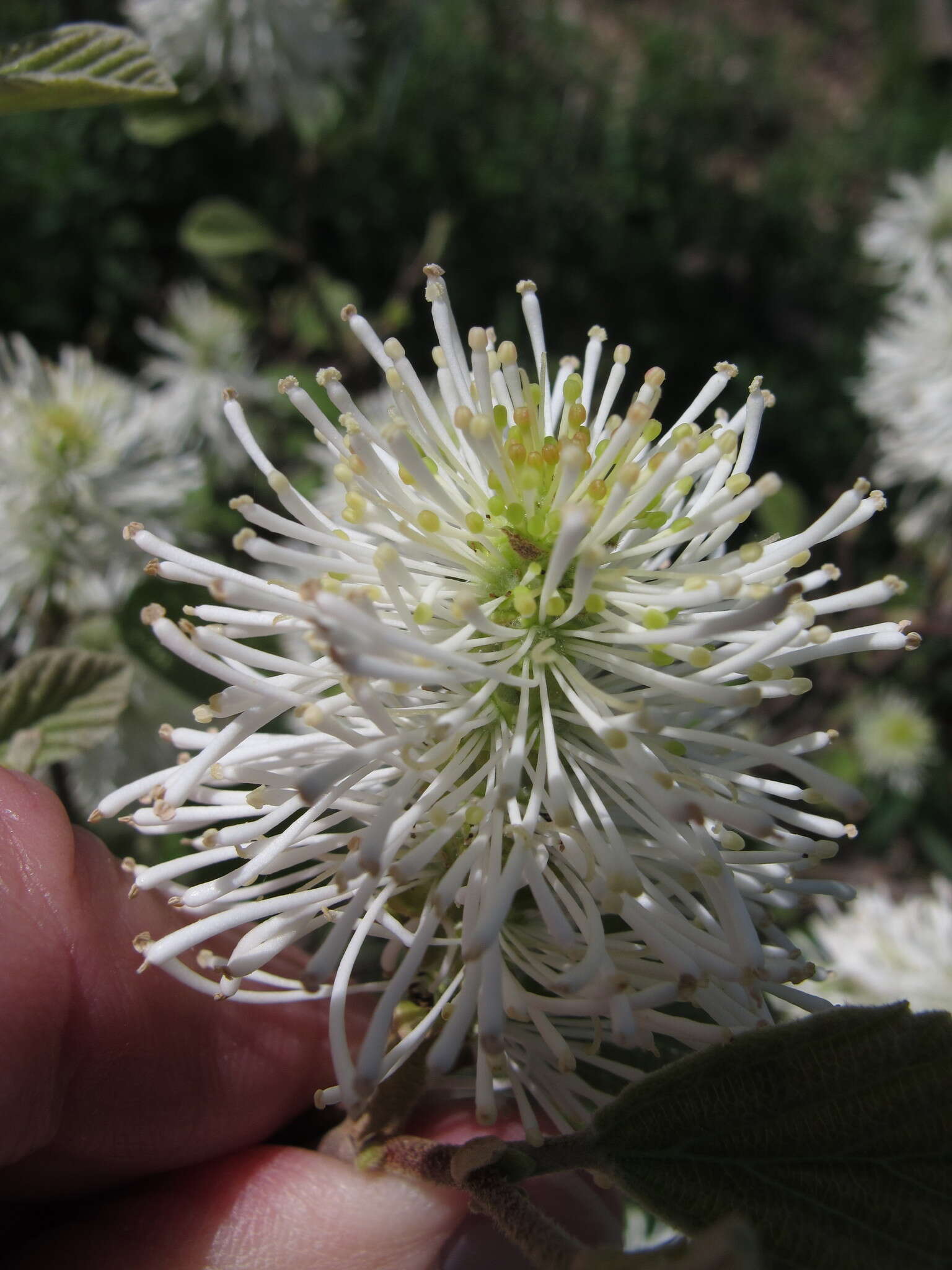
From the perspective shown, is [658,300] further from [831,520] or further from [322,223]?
[831,520]

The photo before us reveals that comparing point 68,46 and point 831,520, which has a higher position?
point 68,46

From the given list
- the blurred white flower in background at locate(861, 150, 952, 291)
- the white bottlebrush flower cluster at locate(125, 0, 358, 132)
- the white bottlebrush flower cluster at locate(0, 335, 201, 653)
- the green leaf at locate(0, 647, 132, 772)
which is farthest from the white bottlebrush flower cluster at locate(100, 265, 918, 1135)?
the blurred white flower in background at locate(861, 150, 952, 291)

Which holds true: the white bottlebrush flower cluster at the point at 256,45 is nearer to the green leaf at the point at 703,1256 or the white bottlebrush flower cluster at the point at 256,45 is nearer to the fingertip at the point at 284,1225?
the fingertip at the point at 284,1225

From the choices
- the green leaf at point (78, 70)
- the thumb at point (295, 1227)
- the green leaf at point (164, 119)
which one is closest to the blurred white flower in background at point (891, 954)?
the thumb at point (295, 1227)

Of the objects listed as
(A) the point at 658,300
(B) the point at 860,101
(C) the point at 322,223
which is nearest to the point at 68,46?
(C) the point at 322,223

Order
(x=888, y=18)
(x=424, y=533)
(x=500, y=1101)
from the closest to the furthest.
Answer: (x=424, y=533) < (x=500, y=1101) < (x=888, y=18)
